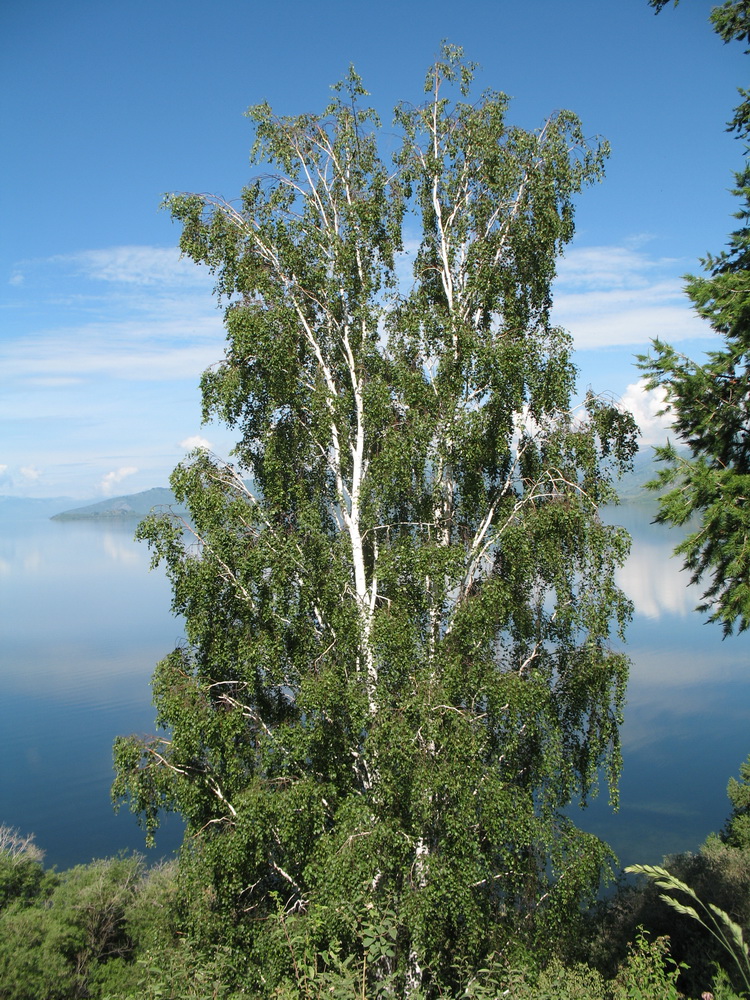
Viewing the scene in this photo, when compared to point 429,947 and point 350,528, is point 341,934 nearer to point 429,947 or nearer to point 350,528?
point 429,947

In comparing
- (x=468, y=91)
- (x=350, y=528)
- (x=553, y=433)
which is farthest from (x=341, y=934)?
(x=468, y=91)

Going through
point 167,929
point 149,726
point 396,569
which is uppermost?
point 396,569

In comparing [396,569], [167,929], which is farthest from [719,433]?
[167,929]

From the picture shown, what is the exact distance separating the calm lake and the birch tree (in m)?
16.9

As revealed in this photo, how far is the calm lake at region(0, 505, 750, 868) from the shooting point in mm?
33375

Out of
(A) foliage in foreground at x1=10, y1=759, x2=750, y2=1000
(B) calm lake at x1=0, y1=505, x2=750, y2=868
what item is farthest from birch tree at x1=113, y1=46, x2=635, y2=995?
(B) calm lake at x1=0, y1=505, x2=750, y2=868

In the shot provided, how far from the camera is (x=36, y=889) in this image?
75.0 ft

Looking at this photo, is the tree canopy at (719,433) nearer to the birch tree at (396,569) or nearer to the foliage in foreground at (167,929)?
the birch tree at (396,569)

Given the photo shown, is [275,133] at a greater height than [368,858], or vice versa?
[275,133]

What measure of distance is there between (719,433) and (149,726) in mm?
37714

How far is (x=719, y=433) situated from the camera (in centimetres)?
897

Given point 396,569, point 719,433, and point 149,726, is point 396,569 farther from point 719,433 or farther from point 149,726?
point 149,726

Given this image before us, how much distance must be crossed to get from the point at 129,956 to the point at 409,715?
19185 millimetres

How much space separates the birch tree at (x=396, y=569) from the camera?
871 cm
